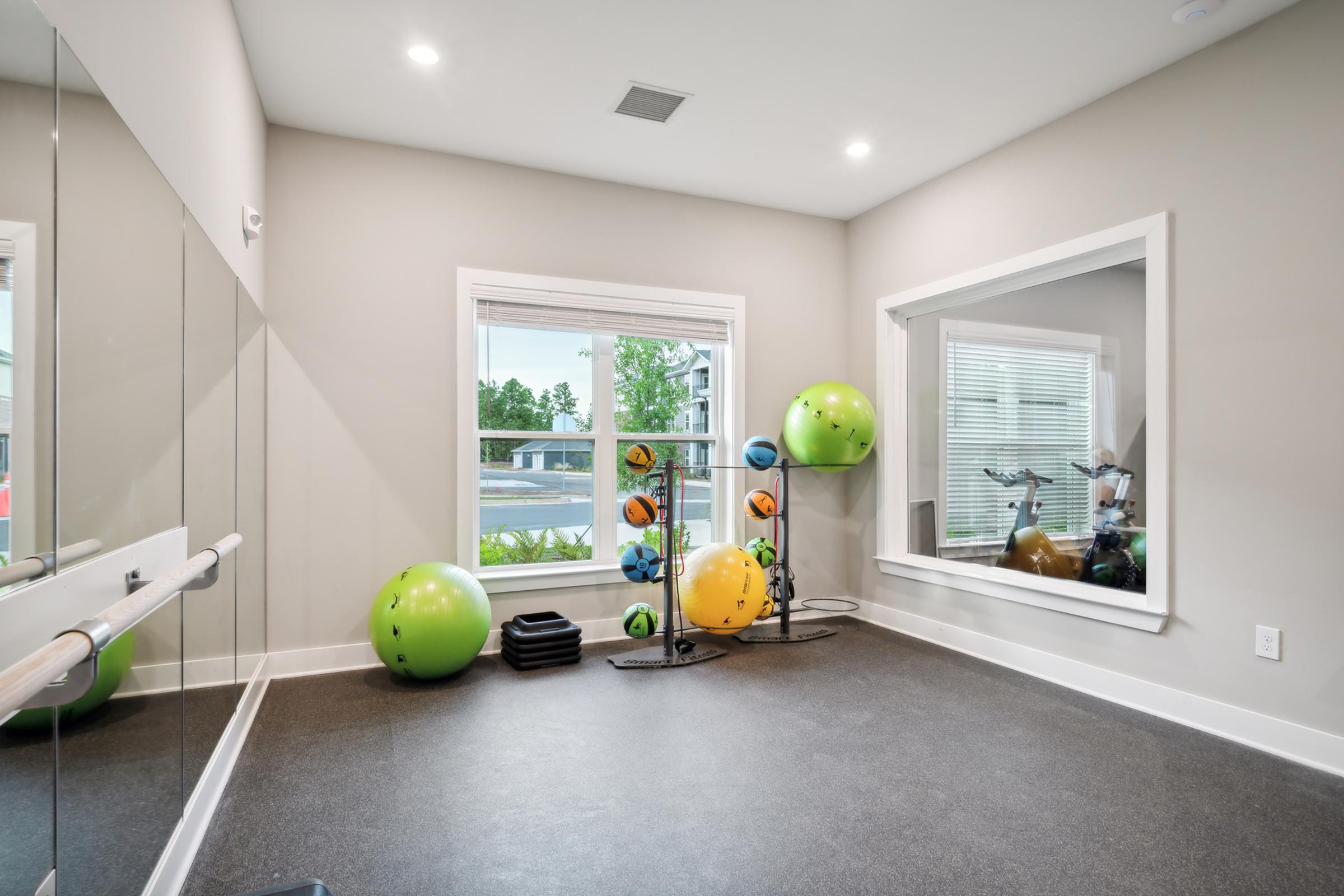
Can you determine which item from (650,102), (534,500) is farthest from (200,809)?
(650,102)

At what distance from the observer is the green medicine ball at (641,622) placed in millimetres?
3854

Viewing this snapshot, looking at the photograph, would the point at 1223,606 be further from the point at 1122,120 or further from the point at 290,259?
the point at 290,259

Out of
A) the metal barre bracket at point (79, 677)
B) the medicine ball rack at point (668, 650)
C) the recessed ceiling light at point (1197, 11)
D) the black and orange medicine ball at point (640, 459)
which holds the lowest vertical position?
the medicine ball rack at point (668, 650)

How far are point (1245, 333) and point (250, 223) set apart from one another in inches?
157

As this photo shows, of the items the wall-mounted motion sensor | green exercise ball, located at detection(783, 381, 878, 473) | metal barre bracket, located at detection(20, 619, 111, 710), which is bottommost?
metal barre bracket, located at detection(20, 619, 111, 710)

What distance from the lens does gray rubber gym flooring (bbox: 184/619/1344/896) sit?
1.88m

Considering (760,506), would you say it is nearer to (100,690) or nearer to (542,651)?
(542,651)

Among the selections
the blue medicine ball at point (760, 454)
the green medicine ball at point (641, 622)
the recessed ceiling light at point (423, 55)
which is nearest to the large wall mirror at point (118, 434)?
the recessed ceiling light at point (423, 55)

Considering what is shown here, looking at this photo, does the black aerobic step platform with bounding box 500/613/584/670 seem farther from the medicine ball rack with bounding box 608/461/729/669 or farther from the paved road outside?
the paved road outside

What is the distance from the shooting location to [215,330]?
7.47 feet

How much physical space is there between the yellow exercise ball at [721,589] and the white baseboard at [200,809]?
6.85ft

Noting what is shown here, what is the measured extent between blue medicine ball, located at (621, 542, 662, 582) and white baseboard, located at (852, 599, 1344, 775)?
174 cm

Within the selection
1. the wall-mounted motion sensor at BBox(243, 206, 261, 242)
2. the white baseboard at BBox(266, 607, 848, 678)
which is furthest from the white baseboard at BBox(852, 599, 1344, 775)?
the wall-mounted motion sensor at BBox(243, 206, 261, 242)

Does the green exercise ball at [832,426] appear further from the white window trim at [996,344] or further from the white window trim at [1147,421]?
the white window trim at [996,344]
